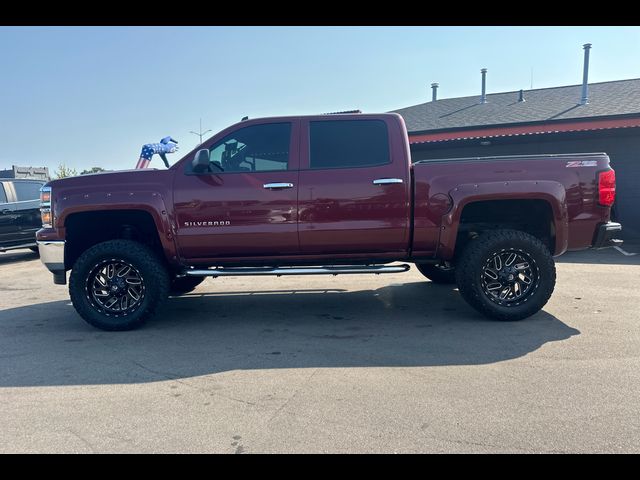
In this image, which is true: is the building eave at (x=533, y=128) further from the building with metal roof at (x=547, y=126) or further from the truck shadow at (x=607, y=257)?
the truck shadow at (x=607, y=257)

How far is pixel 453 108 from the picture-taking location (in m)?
17.2

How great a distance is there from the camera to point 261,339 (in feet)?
14.1

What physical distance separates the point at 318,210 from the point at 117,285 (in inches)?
90.1

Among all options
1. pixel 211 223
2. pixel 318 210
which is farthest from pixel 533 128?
pixel 211 223

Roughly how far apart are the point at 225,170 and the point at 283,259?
114cm

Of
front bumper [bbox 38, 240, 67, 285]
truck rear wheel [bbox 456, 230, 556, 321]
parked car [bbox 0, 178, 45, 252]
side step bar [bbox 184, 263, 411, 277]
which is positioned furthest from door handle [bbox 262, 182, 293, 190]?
parked car [bbox 0, 178, 45, 252]

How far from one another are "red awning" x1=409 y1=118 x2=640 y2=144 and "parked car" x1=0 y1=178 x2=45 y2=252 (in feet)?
32.8

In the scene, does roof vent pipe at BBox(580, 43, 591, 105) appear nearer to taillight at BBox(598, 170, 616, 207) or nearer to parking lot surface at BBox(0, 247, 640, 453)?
parking lot surface at BBox(0, 247, 640, 453)

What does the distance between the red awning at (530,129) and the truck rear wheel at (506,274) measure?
326 inches

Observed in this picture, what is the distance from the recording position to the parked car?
30.7 ft

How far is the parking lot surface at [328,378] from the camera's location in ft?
8.41

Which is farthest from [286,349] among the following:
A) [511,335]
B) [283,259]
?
[511,335]

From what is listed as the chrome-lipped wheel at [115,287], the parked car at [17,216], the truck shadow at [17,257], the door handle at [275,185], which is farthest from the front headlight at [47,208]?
the truck shadow at [17,257]
